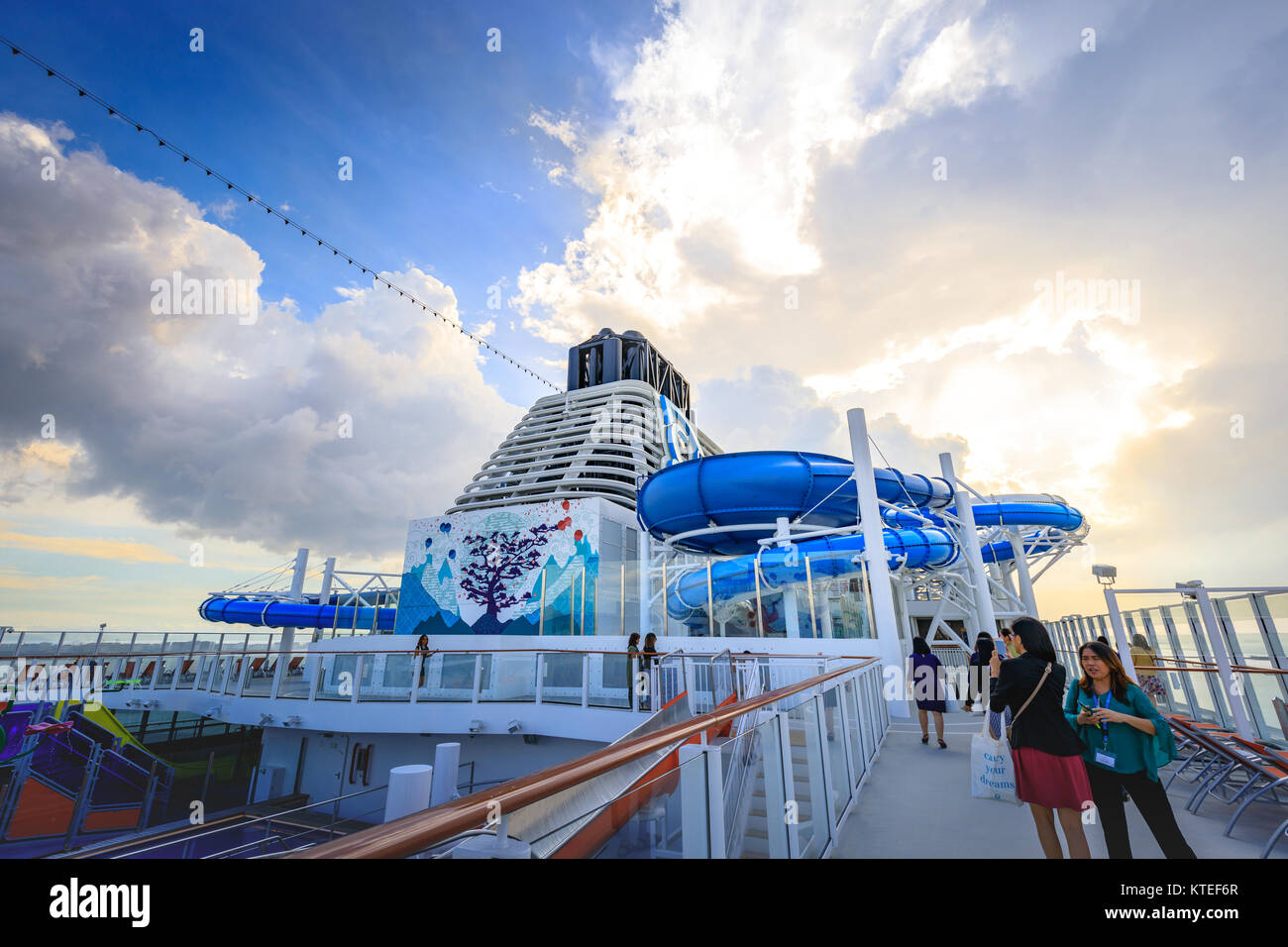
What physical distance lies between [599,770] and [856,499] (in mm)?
11097

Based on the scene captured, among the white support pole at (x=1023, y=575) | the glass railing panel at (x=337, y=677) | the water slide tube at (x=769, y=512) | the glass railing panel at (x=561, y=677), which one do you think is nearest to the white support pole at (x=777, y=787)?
the glass railing panel at (x=561, y=677)

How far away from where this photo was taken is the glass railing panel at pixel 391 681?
10.2 meters

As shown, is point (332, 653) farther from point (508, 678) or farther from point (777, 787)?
point (777, 787)

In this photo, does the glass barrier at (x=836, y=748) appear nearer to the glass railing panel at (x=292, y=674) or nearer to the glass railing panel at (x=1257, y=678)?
the glass railing panel at (x=1257, y=678)

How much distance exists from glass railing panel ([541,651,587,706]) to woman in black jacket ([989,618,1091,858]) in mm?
7579

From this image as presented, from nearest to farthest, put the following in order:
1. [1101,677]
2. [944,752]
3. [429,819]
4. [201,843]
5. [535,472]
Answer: [429,819] < [1101,677] < [944,752] < [201,843] < [535,472]

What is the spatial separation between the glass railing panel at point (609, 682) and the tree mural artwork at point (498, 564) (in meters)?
8.67

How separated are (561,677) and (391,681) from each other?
10.3 feet

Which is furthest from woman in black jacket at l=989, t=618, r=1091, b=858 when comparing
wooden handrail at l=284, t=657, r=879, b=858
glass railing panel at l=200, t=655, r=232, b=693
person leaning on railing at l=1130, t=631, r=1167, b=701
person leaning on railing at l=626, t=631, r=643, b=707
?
glass railing panel at l=200, t=655, r=232, b=693

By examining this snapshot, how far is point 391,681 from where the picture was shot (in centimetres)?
1028

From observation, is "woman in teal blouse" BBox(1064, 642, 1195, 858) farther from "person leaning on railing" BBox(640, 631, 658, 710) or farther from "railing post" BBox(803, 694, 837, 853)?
"person leaning on railing" BBox(640, 631, 658, 710)
